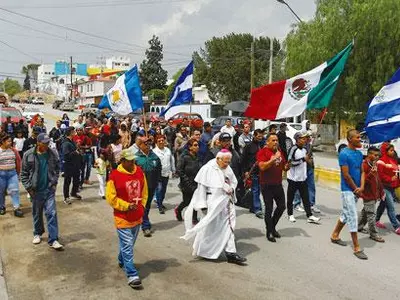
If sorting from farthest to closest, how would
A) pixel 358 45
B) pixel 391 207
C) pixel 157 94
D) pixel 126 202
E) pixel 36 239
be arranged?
pixel 157 94, pixel 358 45, pixel 391 207, pixel 36 239, pixel 126 202

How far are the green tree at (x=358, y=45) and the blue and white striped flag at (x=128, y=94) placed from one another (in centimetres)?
1311

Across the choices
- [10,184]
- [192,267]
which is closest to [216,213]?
[192,267]

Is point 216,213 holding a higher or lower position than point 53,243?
higher

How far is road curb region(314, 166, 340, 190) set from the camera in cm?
→ 1307

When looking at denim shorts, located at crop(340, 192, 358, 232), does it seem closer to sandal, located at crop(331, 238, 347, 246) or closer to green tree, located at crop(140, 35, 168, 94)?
sandal, located at crop(331, 238, 347, 246)

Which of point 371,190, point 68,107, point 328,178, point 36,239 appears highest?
point 68,107

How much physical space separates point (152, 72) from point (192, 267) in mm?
69033

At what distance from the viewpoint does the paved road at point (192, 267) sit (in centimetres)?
564

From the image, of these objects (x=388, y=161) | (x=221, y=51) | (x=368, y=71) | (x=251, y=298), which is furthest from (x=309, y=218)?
(x=221, y=51)

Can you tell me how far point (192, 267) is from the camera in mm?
6477

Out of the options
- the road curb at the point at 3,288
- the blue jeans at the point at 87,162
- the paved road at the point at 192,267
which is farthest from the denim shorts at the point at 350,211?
the blue jeans at the point at 87,162

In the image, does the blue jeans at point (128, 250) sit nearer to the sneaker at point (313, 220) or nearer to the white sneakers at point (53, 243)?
the white sneakers at point (53, 243)

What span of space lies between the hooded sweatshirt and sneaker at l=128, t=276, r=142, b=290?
4991mm

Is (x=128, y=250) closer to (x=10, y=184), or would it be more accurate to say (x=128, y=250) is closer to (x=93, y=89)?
(x=10, y=184)
